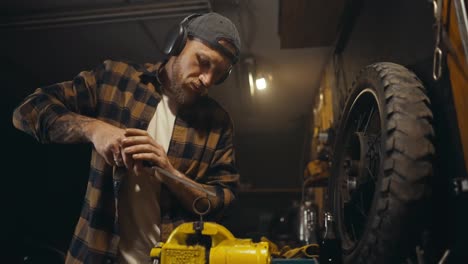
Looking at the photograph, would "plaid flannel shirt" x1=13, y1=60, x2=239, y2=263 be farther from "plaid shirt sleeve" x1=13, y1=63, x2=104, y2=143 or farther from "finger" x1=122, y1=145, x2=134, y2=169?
"finger" x1=122, y1=145, x2=134, y2=169

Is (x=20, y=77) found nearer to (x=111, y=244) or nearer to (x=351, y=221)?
(x=111, y=244)

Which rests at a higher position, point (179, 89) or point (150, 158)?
point (179, 89)

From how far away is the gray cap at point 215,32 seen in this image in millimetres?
1238

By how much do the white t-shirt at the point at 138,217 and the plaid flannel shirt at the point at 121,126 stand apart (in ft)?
0.14

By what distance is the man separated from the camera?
1009mm

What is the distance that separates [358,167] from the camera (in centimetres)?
103

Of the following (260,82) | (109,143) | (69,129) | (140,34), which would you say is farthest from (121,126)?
(260,82)

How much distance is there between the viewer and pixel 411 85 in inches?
33.0

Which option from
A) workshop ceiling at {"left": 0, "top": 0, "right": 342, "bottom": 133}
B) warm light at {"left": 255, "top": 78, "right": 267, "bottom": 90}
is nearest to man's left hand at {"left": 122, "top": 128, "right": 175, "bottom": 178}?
workshop ceiling at {"left": 0, "top": 0, "right": 342, "bottom": 133}

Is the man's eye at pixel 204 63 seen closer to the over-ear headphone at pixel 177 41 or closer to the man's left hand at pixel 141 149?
the over-ear headphone at pixel 177 41

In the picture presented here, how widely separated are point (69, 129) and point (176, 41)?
532mm

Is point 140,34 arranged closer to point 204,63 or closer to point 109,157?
point 204,63

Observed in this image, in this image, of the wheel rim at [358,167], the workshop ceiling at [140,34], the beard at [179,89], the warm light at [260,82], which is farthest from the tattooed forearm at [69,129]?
the warm light at [260,82]

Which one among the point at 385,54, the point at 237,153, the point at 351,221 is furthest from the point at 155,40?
the point at 237,153
